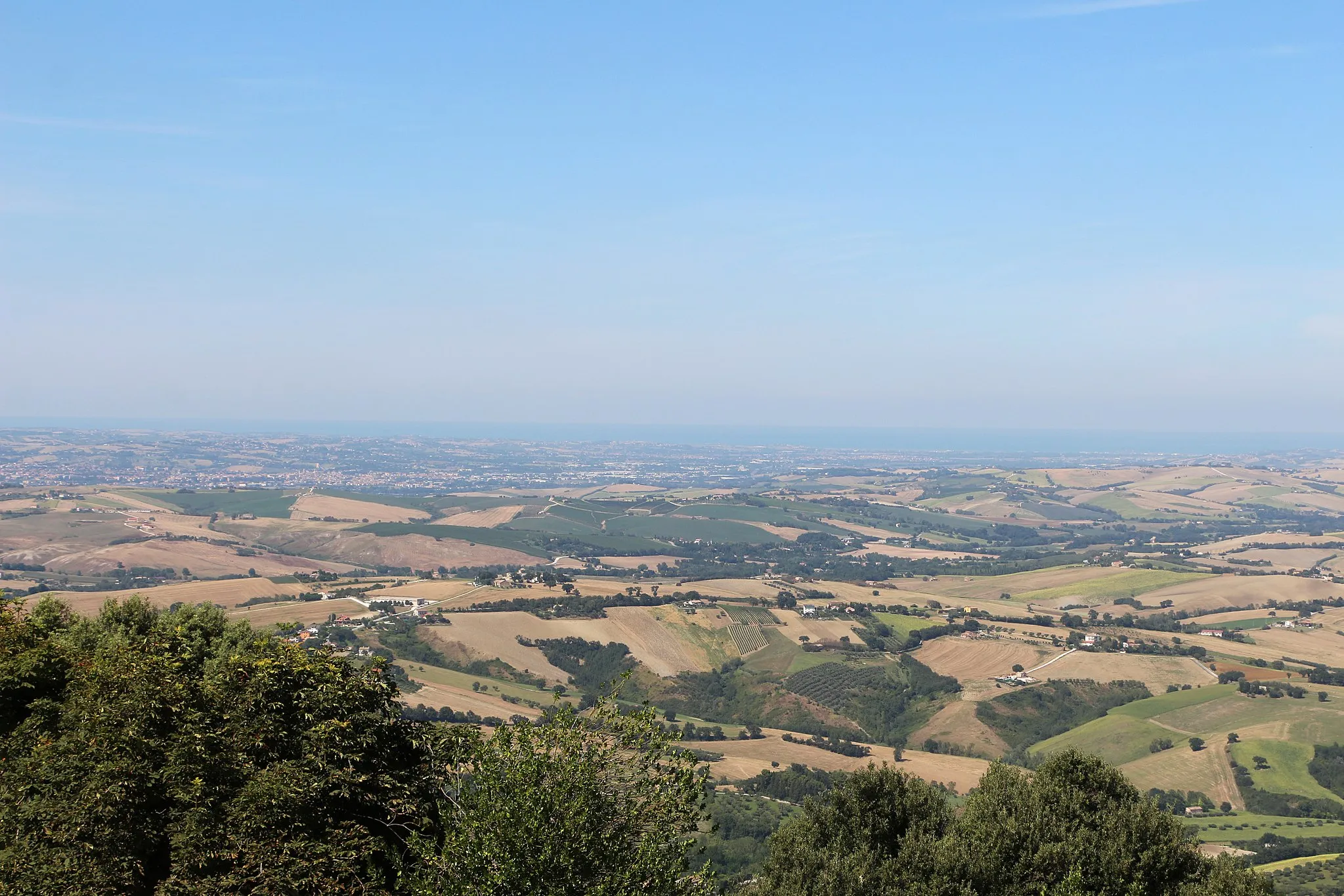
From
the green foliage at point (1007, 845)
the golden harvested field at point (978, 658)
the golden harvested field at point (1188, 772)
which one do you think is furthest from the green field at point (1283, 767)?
the green foliage at point (1007, 845)

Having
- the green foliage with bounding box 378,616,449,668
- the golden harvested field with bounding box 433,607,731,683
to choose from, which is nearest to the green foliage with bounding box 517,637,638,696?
the golden harvested field with bounding box 433,607,731,683

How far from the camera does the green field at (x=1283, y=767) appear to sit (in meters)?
93.0

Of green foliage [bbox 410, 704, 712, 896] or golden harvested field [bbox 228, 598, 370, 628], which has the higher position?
green foliage [bbox 410, 704, 712, 896]

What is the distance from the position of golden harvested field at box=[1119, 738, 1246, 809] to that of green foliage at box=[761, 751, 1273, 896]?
66.3 m

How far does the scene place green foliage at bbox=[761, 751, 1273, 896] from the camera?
91.4ft

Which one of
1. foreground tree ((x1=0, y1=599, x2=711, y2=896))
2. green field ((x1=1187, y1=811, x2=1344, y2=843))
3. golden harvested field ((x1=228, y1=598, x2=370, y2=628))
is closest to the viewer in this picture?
foreground tree ((x1=0, y1=599, x2=711, y2=896))

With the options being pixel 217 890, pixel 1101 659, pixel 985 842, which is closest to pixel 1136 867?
pixel 985 842

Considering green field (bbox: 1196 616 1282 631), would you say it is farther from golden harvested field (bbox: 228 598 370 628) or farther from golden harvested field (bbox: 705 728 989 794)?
golden harvested field (bbox: 228 598 370 628)

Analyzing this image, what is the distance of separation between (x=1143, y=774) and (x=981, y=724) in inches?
975

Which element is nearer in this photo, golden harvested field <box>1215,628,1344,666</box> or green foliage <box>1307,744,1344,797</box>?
green foliage <box>1307,744,1344,797</box>

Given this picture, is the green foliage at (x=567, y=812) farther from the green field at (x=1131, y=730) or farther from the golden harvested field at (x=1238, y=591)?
the golden harvested field at (x=1238, y=591)

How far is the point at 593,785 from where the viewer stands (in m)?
20.2

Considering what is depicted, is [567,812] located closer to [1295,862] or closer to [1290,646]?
[1295,862]

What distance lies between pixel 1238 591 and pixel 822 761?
12953cm
